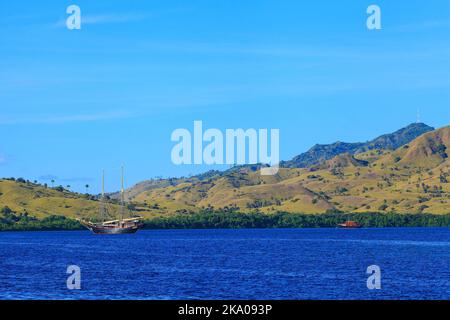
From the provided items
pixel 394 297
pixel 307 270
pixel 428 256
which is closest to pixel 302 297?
pixel 394 297

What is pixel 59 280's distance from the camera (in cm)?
12556

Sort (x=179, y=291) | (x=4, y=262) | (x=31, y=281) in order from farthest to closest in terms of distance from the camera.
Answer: (x=4, y=262) → (x=31, y=281) → (x=179, y=291)

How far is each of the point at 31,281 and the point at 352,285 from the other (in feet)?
171

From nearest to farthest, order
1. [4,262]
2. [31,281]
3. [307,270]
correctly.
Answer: [31,281], [307,270], [4,262]

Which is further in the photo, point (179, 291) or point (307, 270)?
point (307, 270)

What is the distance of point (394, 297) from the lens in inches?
3819
